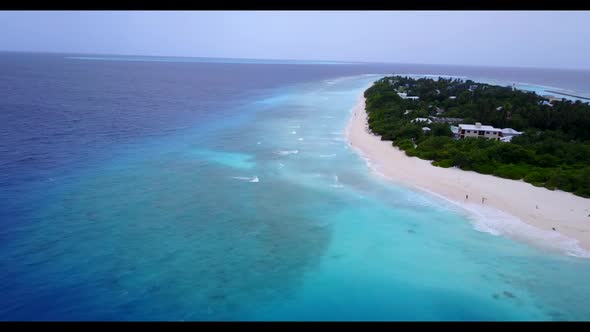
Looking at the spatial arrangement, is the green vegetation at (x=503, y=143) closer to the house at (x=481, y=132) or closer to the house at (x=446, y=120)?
the house at (x=446, y=120)

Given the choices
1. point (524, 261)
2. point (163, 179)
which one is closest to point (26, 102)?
point (163, 179)

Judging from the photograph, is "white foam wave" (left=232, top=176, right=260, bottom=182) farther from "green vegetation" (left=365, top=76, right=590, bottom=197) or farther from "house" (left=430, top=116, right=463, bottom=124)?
"house" (left=430, top=116, right=463, bottom=124)

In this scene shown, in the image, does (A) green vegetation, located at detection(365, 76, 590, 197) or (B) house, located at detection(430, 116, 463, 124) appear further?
(B) house, located at detection(430, 116, 463, 124)

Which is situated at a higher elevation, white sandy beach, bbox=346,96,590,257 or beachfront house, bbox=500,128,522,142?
beachfront house, bbox=500,128,522,142

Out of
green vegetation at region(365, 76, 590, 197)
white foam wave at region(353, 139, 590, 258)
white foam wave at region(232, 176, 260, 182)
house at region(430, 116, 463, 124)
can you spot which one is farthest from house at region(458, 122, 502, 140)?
white foam wave at region(232, 176, 260, 182)

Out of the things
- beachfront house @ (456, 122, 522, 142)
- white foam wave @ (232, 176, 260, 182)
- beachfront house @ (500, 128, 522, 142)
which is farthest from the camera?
beachfront house @ (456, 122, 522, 142)

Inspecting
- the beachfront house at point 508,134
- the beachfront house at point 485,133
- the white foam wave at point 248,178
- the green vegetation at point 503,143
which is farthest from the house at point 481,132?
the white foam wave at point 248,178

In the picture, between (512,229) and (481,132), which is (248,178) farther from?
(481,132)
